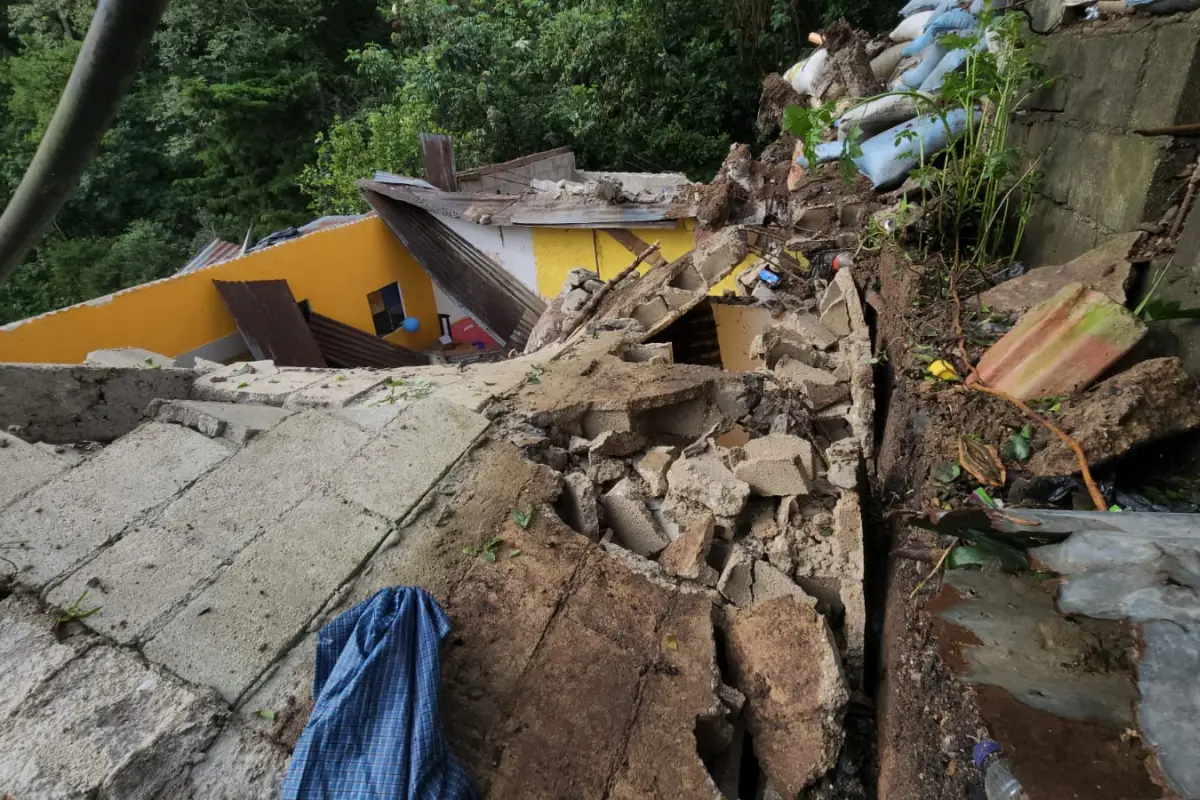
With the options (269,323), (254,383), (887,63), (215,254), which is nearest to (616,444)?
(254,383)

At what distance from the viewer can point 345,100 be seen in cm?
1683

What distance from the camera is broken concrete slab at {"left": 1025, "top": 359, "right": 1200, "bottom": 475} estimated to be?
7.36ft

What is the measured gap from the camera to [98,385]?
388 centimetres

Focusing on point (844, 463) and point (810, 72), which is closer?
point (844, 463)

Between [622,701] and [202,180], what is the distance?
18.7 metres

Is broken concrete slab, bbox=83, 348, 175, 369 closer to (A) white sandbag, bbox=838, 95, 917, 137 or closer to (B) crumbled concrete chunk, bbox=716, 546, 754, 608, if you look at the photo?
(B) crumbled concrete chunk, bbox=716, 546, 754, 608

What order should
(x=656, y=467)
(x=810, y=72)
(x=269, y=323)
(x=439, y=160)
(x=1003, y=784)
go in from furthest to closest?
(x=439, y=160), (x=269, y=323), (x=810, y=72), (x=656, y=467), (x=1003, y=784)

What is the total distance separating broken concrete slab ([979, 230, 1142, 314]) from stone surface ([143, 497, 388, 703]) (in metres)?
3.21

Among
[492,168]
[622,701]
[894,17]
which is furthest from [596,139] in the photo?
[622,701]

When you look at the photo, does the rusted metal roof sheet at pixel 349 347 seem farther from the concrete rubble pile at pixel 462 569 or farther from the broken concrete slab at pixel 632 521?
the broken concrete slab at pixel 632 521

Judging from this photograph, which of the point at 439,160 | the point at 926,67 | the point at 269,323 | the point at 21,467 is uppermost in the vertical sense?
the point at 926,67

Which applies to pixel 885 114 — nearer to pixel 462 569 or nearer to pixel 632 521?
pixel 632 521

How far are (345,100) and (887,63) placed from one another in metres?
14.0

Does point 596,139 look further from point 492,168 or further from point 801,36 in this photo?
point 801,36
